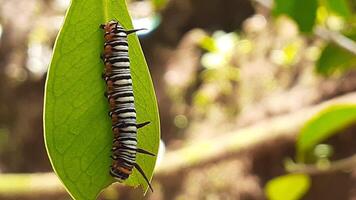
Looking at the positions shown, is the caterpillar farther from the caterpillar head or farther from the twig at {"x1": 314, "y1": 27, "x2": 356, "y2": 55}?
the twig at {"x1": 314, "y1": 27, "x2": 356, "y2": 55}

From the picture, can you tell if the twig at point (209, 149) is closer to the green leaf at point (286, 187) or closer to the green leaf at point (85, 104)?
the green leaf at point (286, 187)

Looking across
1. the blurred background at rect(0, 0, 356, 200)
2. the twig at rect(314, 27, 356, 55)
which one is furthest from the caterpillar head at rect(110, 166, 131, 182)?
the blurred background at rect(0, 0, 356, 200)

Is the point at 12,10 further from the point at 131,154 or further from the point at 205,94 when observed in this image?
the point at 131,154

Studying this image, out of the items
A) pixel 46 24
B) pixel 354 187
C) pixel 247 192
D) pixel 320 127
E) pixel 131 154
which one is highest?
pixel 131 154

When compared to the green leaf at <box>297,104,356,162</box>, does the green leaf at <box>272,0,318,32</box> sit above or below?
above

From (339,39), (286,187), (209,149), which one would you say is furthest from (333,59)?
(209,149)

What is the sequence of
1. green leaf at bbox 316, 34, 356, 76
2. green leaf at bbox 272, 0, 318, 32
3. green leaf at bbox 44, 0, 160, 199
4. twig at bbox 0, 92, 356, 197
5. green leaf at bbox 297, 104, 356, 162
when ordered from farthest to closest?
twig at bbox 0, 92, 356, 197 → green leaf at bbox 316, 34, 356, 76 → green leaf at bbox 297, 104, 356, 162 → green leaf at bbox 272, 0, 318, 32 → green leaf at bbox 44, 0, 160, 199

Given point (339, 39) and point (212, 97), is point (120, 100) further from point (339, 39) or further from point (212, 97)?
point (212, 97)

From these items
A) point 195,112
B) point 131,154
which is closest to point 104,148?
point 131,154
